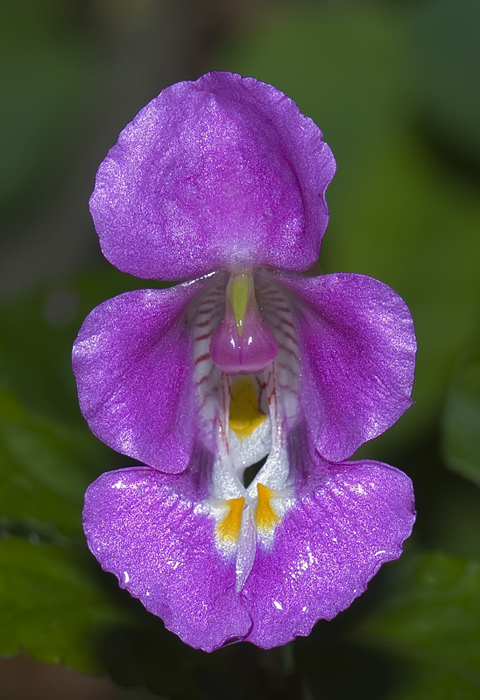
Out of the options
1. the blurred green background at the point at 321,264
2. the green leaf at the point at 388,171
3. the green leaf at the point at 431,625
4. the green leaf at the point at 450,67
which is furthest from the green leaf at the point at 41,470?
the green leaf at the point at 450,67

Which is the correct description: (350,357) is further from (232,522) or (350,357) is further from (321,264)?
(321,264)

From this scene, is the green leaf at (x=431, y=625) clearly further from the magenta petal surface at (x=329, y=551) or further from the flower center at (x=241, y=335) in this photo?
the flower center at (x=241, y=335)

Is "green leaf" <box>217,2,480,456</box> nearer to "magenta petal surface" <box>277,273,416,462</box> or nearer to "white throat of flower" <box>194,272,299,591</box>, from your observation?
"white throat of flower" <box>194,272,299,591</box>

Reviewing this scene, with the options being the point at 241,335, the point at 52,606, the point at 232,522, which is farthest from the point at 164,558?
the point at 52,606

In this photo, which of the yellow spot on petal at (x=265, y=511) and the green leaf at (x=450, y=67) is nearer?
the yellow spot on petal at (x=265, y=511)

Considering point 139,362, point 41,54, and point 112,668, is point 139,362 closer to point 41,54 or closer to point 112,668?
point 112,668
